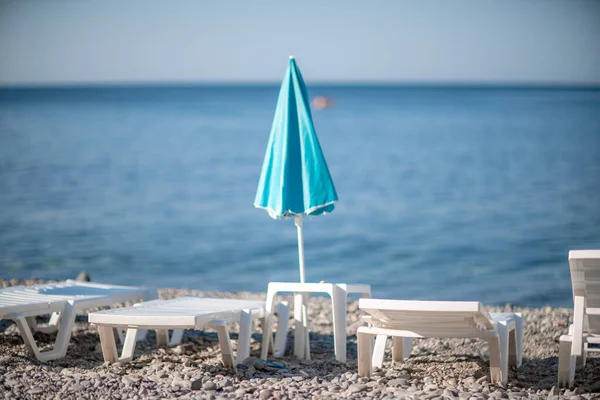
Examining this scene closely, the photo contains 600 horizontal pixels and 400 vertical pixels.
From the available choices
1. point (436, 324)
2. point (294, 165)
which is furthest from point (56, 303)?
point (436, 324)

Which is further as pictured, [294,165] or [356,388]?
[294,165]

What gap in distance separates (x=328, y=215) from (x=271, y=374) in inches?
487

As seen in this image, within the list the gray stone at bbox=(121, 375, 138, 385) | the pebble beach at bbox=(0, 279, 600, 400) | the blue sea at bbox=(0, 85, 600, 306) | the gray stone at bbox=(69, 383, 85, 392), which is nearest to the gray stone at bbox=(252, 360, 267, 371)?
the pebble beach at bbox=(0, 279, 600, 400)

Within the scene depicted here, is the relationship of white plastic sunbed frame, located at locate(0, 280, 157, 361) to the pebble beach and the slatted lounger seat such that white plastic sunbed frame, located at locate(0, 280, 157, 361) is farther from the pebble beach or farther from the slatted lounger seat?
the slatted lounger seat

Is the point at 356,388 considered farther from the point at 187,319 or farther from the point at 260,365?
the point at 187,319

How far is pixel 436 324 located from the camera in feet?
13.8

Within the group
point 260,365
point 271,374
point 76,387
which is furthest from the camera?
point 260,365

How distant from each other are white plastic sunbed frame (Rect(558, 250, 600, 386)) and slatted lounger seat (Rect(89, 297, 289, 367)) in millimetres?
1701

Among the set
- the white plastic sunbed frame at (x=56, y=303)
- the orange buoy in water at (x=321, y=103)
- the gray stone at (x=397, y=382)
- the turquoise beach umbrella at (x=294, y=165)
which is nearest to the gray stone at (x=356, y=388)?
the gray stone at (x=397, y=382)

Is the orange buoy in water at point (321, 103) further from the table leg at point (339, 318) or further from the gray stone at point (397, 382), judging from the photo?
the gray stone at point (397, 382)

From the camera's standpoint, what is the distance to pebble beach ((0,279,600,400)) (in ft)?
13.6

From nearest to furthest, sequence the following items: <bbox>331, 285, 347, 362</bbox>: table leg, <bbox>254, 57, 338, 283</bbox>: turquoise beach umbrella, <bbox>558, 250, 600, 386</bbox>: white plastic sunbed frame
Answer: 1. <bbox>558, 250, 600, 386</bbox>: white plastic sunbed frame
2. <bbox>331, 285, 347, 362</bbox>: table leg
3. <bbox>254, 57, 338, 283</bbox>: turquoise beach umbrella

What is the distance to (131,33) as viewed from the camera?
148ft

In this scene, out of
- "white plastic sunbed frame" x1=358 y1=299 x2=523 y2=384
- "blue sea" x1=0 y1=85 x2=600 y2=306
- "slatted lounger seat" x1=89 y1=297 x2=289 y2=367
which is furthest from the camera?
"blue sea" x1=0 y1=85 x2=600 y2=306
